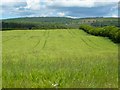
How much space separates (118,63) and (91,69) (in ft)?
5.30

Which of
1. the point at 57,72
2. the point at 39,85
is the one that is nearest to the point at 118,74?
the point at 57,72

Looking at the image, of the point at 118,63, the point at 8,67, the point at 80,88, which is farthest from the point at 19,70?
the point at 118,63

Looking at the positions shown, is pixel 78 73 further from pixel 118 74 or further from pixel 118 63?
pixel 118 63

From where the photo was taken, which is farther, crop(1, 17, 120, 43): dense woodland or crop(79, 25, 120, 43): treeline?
crop(1, 17, 120, 43): dense woodland

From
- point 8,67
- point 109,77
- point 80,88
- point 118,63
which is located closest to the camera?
point 80,88

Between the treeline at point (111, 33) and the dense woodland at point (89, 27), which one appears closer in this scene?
the treeline at point (111, 33)

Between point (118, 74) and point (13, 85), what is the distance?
3027mm

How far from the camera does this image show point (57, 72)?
8336 millimetres

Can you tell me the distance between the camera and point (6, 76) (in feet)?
26.7

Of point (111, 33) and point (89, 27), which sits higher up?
point (111, 33)

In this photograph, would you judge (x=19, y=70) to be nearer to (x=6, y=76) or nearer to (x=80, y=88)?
(x=6, y=76)

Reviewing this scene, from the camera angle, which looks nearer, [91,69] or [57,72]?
[57,72]

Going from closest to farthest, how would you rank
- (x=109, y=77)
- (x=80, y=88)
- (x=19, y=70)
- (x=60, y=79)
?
(x=80, y=88), (x=60, y=79), (x=109, y=77), (x=19, y=70)

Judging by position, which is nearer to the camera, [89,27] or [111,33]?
[111,33]
